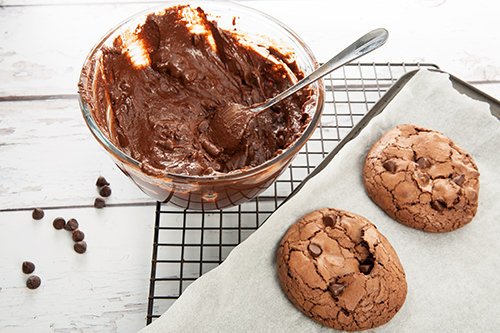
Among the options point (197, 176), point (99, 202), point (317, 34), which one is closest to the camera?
point (197, 176)

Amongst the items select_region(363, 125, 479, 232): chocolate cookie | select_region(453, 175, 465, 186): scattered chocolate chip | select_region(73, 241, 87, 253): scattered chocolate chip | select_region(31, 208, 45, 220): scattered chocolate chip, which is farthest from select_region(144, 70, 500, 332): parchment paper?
select_region(31, 208, 45, 220): scattered chocolate chip

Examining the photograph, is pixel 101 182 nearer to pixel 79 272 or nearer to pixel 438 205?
pixel 79 272

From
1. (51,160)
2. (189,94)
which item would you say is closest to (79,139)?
(51,160)

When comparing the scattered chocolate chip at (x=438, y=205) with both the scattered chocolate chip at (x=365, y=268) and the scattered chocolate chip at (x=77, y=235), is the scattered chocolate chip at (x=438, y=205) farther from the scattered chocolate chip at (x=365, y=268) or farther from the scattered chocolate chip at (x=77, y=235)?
the scattered chocolate chip at (x=77, y=235)

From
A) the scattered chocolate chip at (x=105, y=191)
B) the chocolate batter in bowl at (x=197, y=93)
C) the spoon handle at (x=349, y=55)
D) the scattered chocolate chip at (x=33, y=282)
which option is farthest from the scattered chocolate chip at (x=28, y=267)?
the spoon handle at (x=349, y=55)

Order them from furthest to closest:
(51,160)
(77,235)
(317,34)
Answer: (317,34), (51,160), (77,235)

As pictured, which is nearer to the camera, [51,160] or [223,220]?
[223,220]
